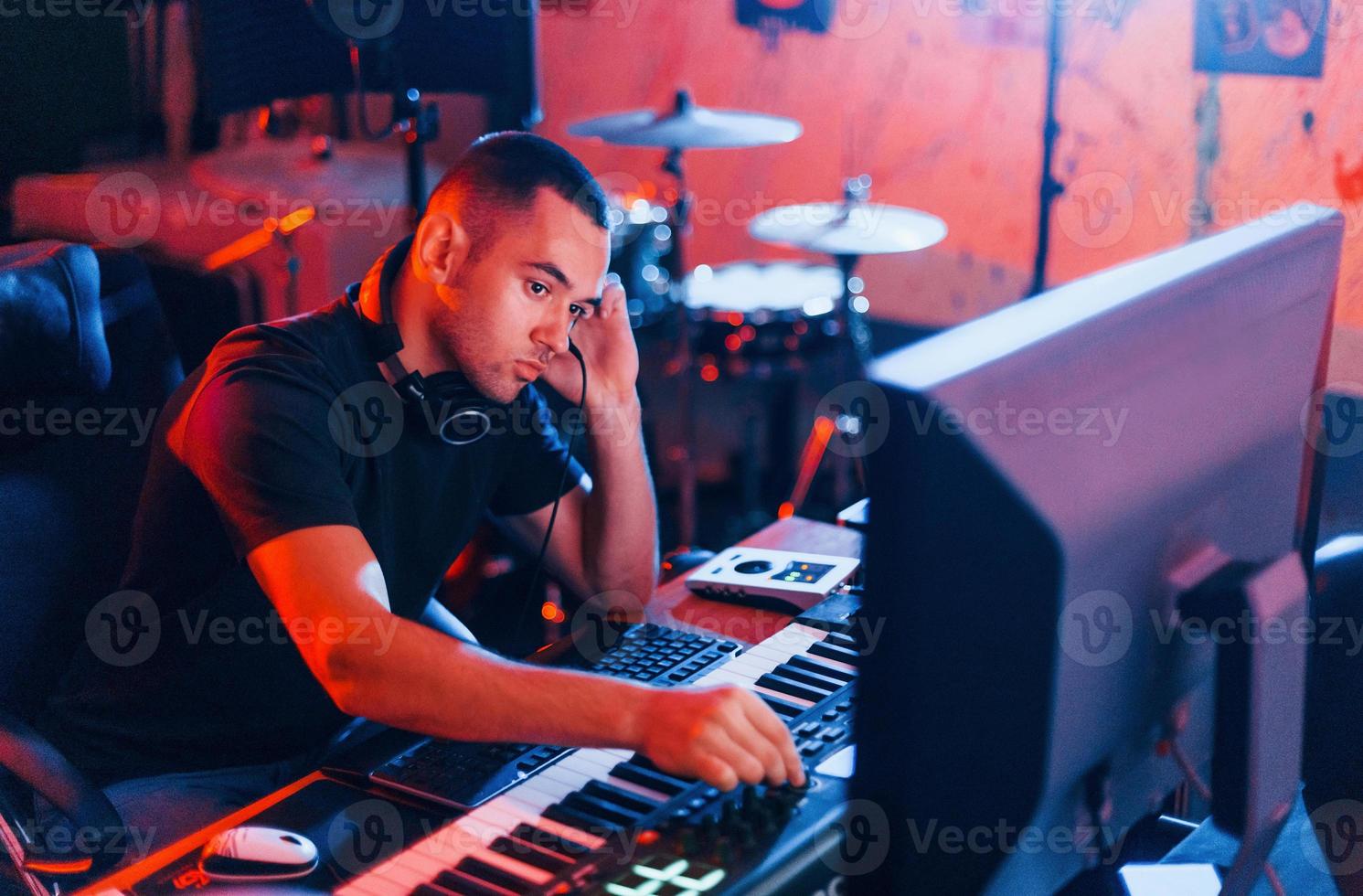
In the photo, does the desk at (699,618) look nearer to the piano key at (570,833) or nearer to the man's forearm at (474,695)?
the man's forearm at (474,695)

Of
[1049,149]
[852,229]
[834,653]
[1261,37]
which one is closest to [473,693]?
[834,653]

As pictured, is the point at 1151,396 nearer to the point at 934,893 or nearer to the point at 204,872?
the point at 934,893

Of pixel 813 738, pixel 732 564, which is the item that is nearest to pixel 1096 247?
pixel 732 564

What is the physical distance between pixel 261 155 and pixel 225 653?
240 cm

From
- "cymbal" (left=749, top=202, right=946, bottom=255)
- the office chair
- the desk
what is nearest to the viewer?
the desk

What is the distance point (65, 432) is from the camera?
153 cm

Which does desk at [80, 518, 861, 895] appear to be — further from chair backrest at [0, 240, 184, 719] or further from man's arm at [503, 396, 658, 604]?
chair backrest at [0, 240, 184, 719]

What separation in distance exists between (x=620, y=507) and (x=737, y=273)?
6.38 ft

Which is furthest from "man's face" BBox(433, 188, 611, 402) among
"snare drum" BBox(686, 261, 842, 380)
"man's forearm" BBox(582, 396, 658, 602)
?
"snare drum" BBox(686, 261, 842, 380)

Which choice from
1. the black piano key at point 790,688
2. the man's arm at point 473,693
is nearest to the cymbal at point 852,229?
the black piano key at point 790,688

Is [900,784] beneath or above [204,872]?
above

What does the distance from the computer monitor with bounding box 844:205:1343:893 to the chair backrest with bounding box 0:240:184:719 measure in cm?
106

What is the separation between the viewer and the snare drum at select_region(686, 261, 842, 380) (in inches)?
128

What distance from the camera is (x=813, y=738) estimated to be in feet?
3.52
